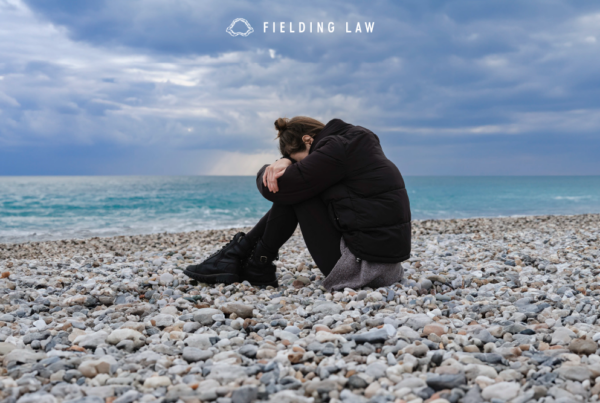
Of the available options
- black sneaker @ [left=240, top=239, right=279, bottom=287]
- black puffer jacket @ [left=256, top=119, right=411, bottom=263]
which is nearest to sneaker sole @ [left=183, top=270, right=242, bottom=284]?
black sneaker @ [left=240, top=239, right=279, bottom=287]

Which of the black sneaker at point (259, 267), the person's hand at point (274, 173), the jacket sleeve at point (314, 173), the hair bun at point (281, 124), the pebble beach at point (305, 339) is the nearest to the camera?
the pebble beach at point (305, 339)

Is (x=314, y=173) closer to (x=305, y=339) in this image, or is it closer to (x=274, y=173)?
(x=274, y=173)

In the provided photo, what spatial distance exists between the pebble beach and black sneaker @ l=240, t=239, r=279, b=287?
141 mm

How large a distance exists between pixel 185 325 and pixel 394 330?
52.9 inches

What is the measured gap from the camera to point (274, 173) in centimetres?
349

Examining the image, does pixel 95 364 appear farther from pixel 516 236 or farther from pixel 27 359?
pixel 516 236

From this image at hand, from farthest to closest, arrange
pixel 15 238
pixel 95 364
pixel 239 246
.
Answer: pixel 15 238 → pixel 239 246 → pixel 95 364

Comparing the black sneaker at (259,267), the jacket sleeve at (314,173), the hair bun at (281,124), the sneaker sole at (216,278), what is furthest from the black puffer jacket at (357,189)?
the sneaker sole at (216,278)

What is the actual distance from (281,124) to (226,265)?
140 cm

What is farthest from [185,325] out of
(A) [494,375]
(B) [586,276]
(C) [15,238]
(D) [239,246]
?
(C) [15,238]

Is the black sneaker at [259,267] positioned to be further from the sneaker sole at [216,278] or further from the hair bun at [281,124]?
the hair bun at [281,124]

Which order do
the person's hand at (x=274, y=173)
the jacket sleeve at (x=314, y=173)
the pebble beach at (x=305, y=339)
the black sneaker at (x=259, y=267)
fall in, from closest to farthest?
the pebble beach at (x=305, y=339), the jacket sleeve at (x=314, y=173), the person's hand at (x=274, y=173), the black sneaker at (x=259, y=267)

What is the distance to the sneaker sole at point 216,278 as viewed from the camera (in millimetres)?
4020

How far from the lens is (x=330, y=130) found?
3.57m
